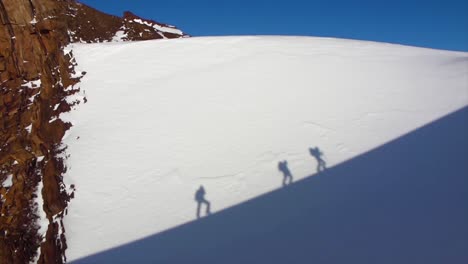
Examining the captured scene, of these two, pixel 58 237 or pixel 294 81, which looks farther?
pixel 294 81

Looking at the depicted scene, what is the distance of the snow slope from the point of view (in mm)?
6105

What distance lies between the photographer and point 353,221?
4570 mm

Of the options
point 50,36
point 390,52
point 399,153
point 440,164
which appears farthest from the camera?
point 390,52

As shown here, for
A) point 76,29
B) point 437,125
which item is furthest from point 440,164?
point 76,29

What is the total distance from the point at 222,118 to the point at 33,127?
14.4ft

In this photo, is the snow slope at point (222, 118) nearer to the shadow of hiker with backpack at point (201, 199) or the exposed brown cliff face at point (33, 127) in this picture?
the shadow of hiker with backpack at point (201, 199)

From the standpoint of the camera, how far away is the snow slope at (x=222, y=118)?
240 inches

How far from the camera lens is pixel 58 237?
5941 mm

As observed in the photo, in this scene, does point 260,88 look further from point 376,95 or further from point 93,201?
point 93,201

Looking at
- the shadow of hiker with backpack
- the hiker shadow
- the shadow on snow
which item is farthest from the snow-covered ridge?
the shadow on snow

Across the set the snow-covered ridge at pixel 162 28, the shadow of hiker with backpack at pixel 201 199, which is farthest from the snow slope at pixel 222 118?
the snow-covered ridge at pixel 162 28

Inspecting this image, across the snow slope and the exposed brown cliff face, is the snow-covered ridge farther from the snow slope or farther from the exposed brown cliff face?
the snow slope

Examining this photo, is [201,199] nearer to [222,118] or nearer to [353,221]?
[353,221]

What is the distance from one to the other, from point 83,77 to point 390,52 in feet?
33.9
